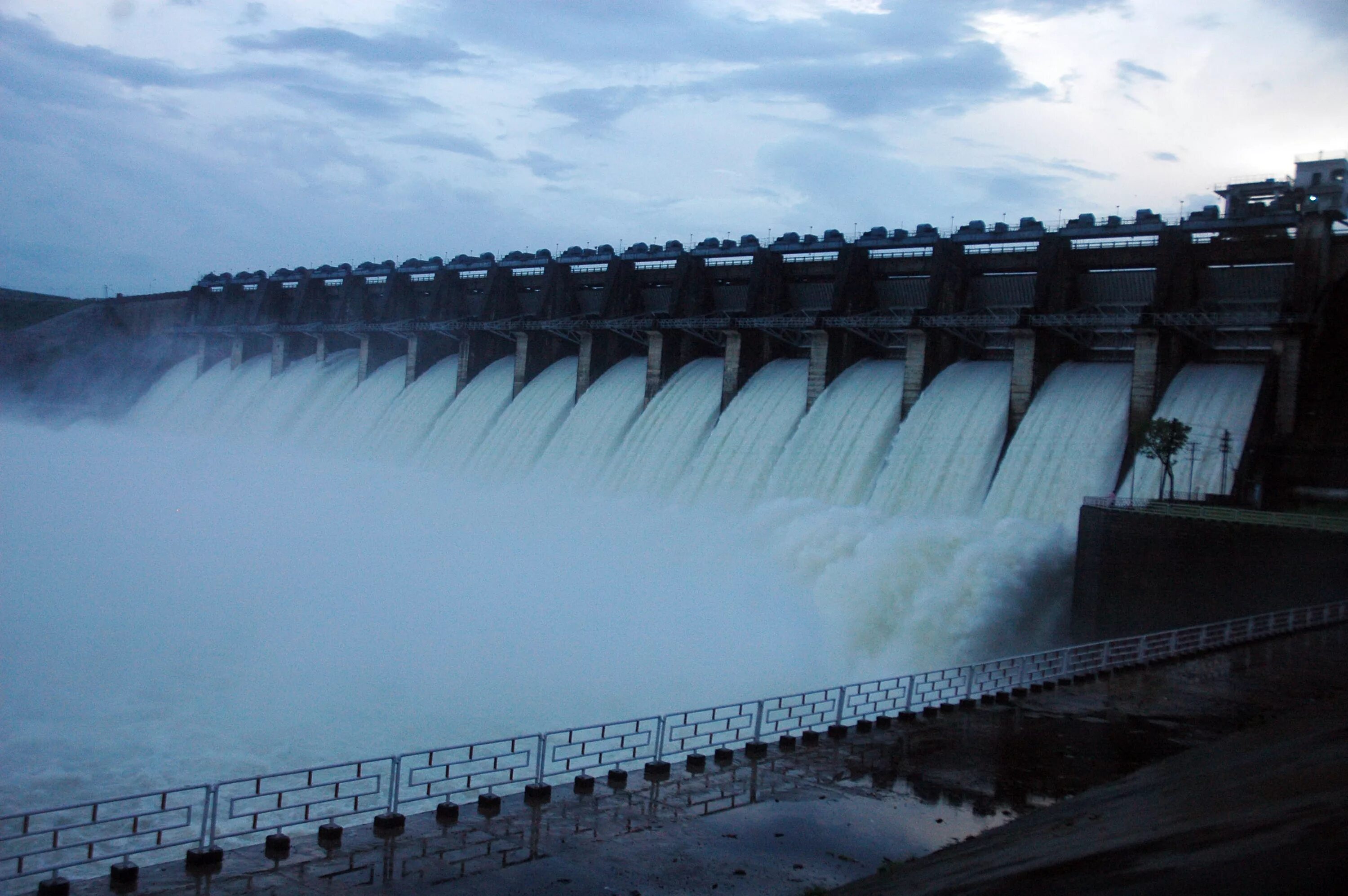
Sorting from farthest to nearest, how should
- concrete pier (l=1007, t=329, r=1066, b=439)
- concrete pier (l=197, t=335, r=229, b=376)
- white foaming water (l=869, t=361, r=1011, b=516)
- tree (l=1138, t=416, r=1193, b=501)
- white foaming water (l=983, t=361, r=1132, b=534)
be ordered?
concrete pier (l=197, t=335, r=229, b=376)
concrete pier (l=1007, t=329, r=1066, b=439)
white foaming water (l=869, t=361, r=1011, b=516)
white foaming water (l=983, t=361, r=1132, b=534)
tree (l=1138, t=416, r=1193, b=501)

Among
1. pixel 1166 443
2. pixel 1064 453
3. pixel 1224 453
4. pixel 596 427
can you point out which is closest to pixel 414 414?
pixel 596 427

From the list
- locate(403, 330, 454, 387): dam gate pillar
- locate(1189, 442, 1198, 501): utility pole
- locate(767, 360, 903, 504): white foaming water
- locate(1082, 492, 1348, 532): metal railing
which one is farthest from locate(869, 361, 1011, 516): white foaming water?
locate(403, 330, 454, 387): dam gate pillar

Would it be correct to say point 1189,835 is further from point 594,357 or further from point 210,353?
point 210,353

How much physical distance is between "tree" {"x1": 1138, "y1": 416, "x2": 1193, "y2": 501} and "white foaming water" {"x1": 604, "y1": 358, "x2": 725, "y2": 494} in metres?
14.9

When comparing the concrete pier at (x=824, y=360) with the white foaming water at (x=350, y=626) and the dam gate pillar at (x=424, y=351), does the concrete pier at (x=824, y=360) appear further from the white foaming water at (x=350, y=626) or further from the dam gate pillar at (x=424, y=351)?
the dam gate pillar at (x=424, y=351)

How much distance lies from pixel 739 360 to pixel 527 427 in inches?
366

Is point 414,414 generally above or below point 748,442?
below

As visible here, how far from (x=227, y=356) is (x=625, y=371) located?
33204 millimetres

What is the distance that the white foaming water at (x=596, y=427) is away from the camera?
40.0 metres

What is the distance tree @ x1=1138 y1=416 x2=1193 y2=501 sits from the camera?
25.4 m

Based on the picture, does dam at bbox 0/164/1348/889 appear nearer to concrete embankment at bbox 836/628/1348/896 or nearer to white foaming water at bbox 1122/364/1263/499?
white foaming water at bbox 1122/364/1263/499

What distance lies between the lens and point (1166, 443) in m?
25.5

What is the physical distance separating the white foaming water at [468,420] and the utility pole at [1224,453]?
88.4ft

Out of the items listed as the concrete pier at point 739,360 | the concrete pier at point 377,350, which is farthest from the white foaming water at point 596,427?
the concrete pier at point 377,350
